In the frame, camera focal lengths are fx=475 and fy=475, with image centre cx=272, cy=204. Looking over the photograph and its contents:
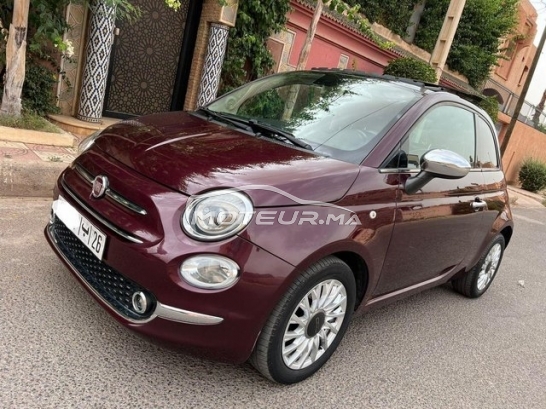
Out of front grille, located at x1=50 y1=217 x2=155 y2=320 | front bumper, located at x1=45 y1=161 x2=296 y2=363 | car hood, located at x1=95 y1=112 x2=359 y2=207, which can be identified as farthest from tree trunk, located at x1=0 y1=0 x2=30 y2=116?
front bumper, located at x1=45 y1=161 x2=296 y2=363

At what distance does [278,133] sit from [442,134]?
49.7 inches

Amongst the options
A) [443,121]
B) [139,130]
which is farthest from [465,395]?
[139,130]

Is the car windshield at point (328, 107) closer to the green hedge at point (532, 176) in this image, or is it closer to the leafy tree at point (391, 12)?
the leafy tree at point (391, 12)

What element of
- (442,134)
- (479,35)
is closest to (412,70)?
(479,35)

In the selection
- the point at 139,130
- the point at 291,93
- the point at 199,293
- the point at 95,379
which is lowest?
the point at 95,379

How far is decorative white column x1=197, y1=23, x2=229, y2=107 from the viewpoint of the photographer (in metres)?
8.14

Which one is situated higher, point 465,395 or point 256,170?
point 256,170

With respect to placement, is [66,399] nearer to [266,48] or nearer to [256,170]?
[256,170]

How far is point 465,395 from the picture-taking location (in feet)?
9.32

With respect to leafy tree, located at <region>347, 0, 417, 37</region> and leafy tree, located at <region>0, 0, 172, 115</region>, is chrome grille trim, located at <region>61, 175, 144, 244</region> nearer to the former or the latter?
leafy tree, located at <region>0, 0, 172, 115</region>

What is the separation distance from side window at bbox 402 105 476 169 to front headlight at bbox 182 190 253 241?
1.24 m

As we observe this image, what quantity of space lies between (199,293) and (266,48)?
308 inches

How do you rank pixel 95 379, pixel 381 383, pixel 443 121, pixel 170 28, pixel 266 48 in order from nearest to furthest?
pixel 95 379 < pixel 381 383 < pixel 443 121 < pixel 170 28 < pixel 266 48

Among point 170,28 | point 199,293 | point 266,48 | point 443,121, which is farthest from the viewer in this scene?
point 266,48
